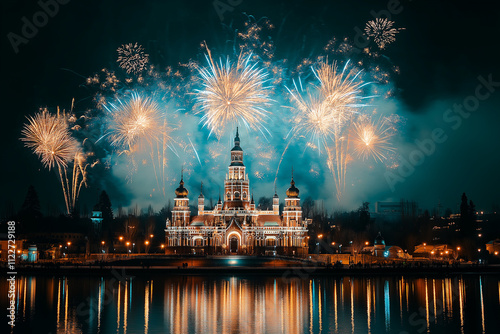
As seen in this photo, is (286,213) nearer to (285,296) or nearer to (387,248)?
(387,248)

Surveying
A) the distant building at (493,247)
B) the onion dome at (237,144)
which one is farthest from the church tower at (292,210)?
the distant building at (493,247)

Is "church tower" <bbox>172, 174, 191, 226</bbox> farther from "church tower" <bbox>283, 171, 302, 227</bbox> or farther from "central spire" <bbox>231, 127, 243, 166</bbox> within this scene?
"church tower" <bbox>283, 171, 302, 227</bbox>

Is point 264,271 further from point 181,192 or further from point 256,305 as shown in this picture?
point 181,192

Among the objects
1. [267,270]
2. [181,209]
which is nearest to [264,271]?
[267,270]

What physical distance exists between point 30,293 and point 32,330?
15058mm

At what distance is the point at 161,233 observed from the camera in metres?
113

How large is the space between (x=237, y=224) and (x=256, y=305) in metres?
53.4

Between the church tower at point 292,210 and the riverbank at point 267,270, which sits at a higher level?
the church tower at point 292,210

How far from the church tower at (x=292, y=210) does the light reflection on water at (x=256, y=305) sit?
121 feet

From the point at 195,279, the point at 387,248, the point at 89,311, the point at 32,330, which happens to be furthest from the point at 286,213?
the point at 32,330

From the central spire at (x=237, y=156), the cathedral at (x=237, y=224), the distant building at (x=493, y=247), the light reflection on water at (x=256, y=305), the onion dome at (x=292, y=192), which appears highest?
the central spire at (x=237, y=156)

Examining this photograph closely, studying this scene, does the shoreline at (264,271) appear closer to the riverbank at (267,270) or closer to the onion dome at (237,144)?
the riverbank at (267,270)

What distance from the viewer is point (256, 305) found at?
38.8 metres

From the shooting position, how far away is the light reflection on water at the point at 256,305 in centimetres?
3192
